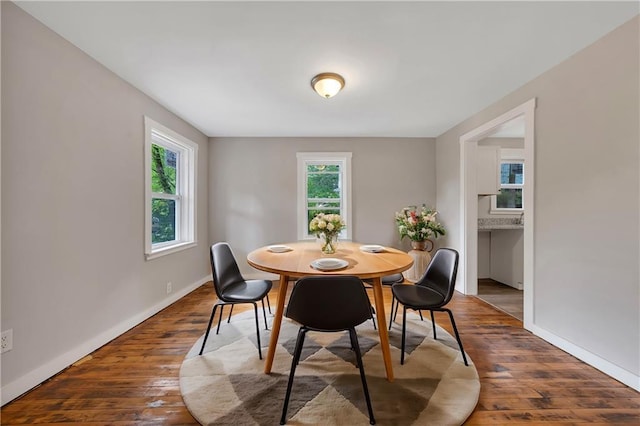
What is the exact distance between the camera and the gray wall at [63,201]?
4.85ft

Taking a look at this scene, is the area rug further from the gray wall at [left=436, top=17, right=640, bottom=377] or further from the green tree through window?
the green tree through window

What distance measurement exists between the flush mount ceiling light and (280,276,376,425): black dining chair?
1.69 meters

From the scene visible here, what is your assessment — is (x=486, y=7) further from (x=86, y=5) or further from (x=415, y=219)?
(x=415, y=219)

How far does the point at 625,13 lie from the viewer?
154cm

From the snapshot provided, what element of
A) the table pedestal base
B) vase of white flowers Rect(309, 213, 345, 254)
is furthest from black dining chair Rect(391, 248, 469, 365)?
the table pedestal base

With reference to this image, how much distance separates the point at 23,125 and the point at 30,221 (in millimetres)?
575

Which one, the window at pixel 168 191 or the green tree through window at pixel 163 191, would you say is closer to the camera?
the window at pixel 168 191

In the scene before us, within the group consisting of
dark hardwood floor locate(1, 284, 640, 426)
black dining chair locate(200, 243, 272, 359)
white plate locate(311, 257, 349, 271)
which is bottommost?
dark hardwood floor locate(1, 284, 640, 426)

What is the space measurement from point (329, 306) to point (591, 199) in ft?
6.70

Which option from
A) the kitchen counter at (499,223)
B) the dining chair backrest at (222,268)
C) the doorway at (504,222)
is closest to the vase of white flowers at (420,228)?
the kitchen counter at (499,223)

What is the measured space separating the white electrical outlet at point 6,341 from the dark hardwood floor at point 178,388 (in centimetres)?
31

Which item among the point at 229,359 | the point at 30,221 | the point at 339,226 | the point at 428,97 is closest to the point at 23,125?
the point at 30,221

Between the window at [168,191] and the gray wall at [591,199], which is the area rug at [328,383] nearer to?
the gray wall at [591,199]

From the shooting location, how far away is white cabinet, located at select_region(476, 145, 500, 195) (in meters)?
3.59
